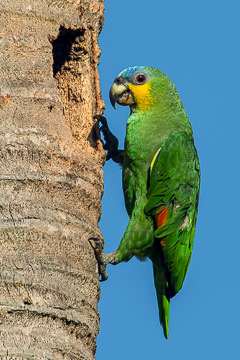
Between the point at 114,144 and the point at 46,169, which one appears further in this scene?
the point at 114,144

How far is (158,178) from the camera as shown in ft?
13.8

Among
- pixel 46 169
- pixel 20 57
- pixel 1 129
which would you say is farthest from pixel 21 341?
pixel 20 57

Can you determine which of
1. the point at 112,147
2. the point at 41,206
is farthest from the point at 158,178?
the point at 41,206

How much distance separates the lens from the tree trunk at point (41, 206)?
251cm

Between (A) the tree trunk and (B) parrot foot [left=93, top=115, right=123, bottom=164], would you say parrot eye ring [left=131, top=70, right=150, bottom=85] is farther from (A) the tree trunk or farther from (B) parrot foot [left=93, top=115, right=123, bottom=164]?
(A) the tree trunk

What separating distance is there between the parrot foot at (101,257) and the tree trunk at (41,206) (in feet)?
0.20

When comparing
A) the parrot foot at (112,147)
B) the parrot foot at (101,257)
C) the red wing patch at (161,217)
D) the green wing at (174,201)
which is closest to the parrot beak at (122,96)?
the parrot foot at (112,147)

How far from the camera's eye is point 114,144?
4.71 m

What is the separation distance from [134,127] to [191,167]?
60 centimetres

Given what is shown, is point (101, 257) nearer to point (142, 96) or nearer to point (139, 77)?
point (142, 96)

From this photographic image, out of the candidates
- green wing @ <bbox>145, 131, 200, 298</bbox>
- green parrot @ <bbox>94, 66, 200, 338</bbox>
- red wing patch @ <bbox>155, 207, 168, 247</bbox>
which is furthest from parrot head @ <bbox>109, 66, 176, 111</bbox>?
red wing patch @ <bbox>155, 207, 168, 247</bbox>

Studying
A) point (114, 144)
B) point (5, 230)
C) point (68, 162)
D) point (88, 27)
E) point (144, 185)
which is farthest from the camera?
point (114, 144)

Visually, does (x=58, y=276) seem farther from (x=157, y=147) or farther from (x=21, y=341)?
(x=157, y=147)

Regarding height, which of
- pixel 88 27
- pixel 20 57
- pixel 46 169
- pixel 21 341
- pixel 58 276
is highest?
pixel 88 27
